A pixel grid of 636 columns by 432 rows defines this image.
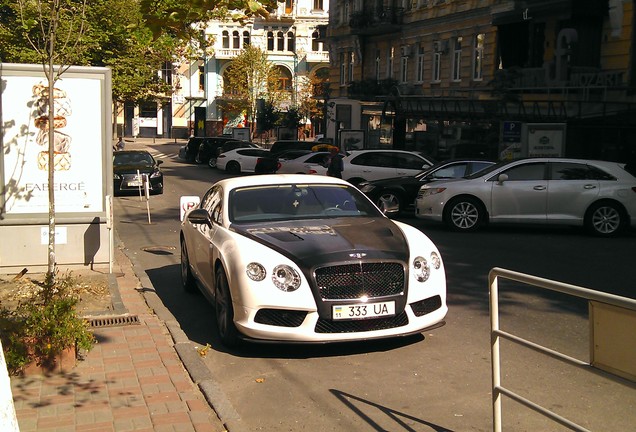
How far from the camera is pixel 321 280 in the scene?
6867 millimetres

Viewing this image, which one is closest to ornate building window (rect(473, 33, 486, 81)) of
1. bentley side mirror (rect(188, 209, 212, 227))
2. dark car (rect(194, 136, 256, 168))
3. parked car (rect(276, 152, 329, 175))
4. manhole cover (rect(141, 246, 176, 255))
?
parked car (rect(276, 152, 329, 175))

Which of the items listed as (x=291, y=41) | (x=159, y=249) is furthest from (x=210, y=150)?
(x=291, y=41)

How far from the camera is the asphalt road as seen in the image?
17.0 ft

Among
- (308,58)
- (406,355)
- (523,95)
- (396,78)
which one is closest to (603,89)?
(523,95)

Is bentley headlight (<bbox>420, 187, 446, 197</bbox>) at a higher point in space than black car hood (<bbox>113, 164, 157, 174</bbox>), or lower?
higher

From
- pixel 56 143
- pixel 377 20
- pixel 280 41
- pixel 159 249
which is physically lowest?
pixel 159 249

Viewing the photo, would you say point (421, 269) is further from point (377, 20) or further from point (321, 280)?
point (377, 20)

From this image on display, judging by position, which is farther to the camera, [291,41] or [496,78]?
[291,41]

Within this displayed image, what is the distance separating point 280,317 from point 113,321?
219 centimetres

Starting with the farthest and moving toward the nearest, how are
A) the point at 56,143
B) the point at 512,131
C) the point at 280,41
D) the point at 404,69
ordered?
the point at 280,41 < the point at 404,69 < the point at 512,131 < the point at 56,143

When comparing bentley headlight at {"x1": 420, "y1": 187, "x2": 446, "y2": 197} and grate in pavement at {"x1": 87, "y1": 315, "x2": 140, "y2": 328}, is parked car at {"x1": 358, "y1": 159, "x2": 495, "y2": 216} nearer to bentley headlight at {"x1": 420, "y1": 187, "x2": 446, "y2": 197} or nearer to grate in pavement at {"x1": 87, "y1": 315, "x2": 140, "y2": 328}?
bentley headlight at {"x1": 420, "y1": 187, "x2": 446, "y2": 197}

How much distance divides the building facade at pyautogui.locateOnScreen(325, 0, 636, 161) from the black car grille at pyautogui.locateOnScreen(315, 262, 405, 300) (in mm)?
15974

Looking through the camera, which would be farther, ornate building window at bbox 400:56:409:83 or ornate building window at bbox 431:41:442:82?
ornate building window at bbox 400:56:409:83

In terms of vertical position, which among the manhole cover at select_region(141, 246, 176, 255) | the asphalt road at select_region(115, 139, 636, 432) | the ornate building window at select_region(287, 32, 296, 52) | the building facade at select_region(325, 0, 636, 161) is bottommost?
the manhole cover at select_region(141, 246, 176, 255)
